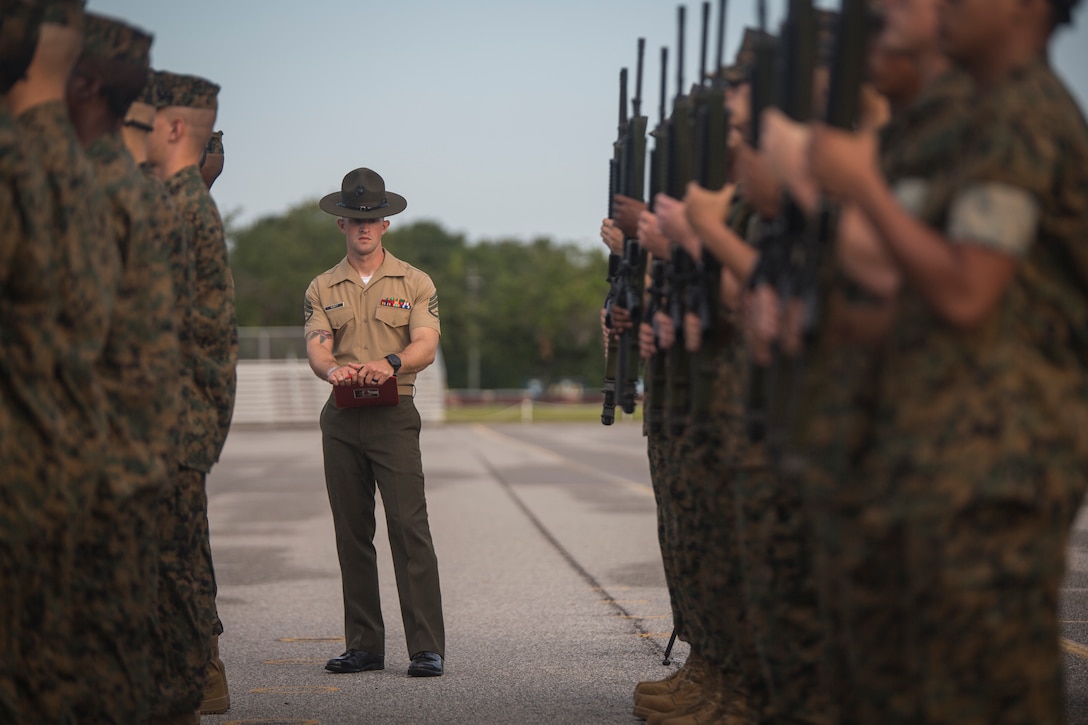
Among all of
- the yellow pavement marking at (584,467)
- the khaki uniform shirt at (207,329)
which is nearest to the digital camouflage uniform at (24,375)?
the khaki uniform shirt at (207,329)

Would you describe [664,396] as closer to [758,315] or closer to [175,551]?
[175,551]

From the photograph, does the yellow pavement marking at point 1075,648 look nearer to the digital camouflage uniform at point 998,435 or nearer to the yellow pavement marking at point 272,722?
the yellow pavement marking at point 272,722

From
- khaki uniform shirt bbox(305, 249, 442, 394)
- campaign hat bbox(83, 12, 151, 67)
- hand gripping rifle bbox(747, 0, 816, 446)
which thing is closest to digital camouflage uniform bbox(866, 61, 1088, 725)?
hand gripping rifle bbox(747, 0, 816, 446)

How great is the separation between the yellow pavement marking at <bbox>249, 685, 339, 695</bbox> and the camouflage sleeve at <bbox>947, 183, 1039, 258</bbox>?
4.21 metres

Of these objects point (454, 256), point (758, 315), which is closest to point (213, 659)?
point (758, 315)

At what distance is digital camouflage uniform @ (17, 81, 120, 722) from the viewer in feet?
11.9

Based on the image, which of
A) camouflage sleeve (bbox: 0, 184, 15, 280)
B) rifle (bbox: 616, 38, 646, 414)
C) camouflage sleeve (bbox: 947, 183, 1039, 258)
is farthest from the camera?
rifle (bbox: 616, 38, 646, 414)

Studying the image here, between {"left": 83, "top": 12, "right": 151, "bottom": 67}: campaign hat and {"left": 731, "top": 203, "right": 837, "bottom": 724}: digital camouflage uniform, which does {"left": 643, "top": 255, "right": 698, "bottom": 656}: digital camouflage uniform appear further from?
{"left": 83, "top": 12, "right": 151, "bottom": 67}: campaign hat

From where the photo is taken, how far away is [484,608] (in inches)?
340

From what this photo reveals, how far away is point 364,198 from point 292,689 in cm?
228

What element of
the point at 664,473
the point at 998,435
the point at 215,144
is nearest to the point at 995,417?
the point at 998,435

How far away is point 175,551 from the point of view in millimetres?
4945

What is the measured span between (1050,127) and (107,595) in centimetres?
254

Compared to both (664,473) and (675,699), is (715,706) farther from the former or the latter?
(664,473)
